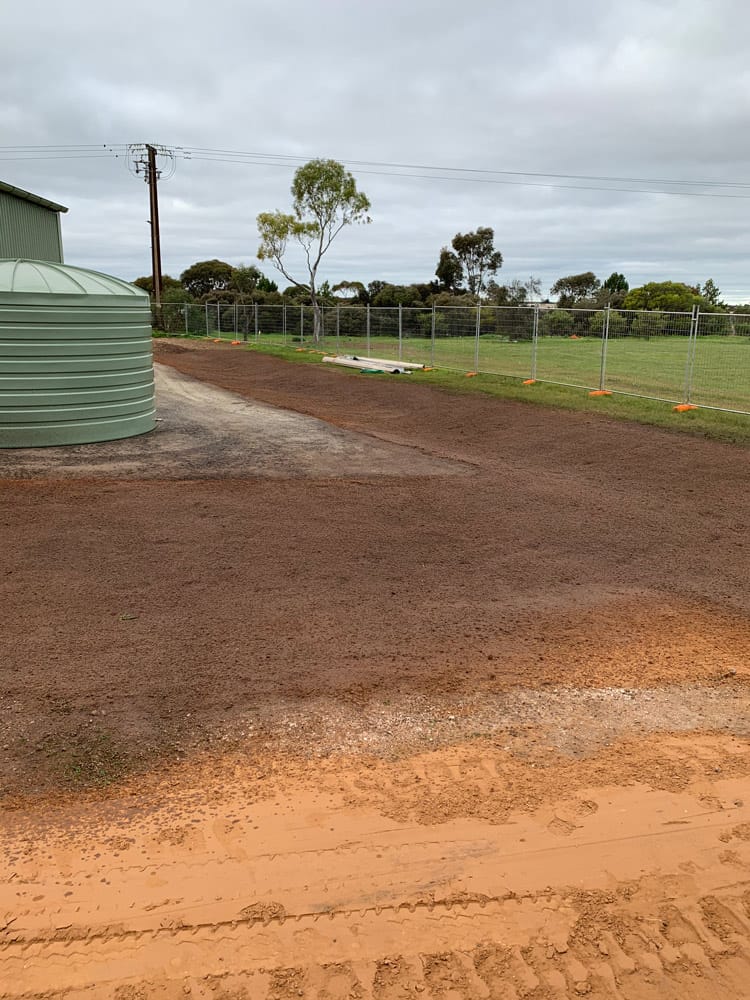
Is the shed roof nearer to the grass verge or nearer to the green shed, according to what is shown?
the green shed

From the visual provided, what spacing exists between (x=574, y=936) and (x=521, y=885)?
0.29 meters

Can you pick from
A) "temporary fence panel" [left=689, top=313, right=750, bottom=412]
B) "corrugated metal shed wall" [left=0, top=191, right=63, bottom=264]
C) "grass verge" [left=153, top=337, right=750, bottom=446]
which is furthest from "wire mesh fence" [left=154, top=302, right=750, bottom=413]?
"corrugated metal shed wall" [left=0, top=191, right=63, bottom=264]

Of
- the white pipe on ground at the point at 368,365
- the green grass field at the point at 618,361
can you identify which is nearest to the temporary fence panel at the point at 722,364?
the green grass field at the point at 618,361

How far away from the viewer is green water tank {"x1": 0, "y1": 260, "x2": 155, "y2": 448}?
11.5 m

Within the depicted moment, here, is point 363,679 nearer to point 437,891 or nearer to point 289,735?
point 289,735

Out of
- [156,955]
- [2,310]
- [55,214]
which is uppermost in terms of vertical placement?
[55,214]

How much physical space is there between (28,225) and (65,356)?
54.4ft

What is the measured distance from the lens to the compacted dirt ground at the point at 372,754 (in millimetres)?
2725

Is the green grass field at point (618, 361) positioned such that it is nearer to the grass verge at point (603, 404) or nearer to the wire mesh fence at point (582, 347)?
the wire mesh fence at point (582, 347)

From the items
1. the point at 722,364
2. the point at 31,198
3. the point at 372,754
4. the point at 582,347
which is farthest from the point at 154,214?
the point at 372,754

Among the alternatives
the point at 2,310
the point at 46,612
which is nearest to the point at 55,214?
the point at 2,310

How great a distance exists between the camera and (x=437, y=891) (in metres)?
2.99

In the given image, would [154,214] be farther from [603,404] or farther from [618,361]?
[603,404]

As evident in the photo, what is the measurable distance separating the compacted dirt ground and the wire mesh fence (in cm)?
1029
